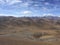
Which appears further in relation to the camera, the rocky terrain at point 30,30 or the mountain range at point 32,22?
the mountain range at point 32,22

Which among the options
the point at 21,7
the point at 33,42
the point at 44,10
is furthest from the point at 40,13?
the point at 33,42

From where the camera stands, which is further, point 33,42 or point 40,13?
point 40,13

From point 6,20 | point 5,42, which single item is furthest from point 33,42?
point 6,20

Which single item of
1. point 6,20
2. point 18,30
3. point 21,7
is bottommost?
point 18,30

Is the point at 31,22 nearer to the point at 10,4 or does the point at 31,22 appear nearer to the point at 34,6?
the point at 34,6

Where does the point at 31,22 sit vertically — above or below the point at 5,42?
above

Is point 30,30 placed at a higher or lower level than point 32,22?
lower

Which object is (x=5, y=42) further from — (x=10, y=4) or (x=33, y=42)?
(x=10, y=4)

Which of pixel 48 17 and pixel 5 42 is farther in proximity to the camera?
pixel 48 17

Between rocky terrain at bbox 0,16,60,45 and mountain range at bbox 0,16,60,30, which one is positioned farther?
mountain range at bbox 0,16,60,30
